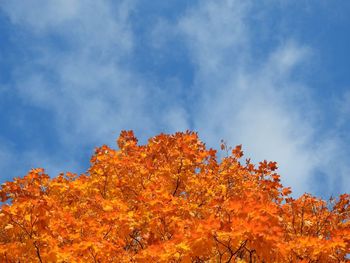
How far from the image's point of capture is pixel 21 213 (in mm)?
11922

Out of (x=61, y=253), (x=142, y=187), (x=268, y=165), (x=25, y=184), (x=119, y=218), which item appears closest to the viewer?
(x=61, y=253)

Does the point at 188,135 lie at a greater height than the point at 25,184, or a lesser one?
greater

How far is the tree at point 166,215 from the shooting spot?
10359mm

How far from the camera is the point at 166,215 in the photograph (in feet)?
44.8

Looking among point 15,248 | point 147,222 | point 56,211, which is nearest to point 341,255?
point 147,222

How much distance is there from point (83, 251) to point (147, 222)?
8.95 feet

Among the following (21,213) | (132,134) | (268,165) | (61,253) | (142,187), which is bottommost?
(61,253)

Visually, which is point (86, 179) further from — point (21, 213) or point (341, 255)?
point (341, 255)

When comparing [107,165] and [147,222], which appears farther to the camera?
[107,165]

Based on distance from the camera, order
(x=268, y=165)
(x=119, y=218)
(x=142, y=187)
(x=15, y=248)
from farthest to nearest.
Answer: (x=268, y=165)
(x=142, y=187)
(x=119, y=218)
(x=15, y=248)

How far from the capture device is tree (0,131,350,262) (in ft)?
34.0

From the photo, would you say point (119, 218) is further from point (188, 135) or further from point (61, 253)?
point (188, 135)

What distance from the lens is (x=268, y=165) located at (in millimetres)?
22234

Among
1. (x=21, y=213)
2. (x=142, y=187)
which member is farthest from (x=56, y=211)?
(x=142, y=187)
